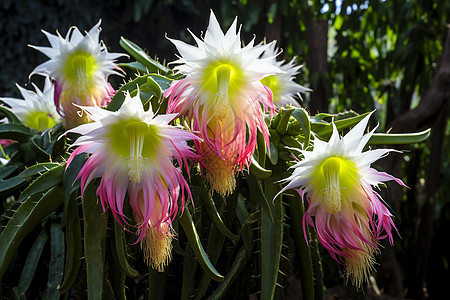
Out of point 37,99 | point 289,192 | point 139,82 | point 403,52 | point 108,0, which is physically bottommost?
point 289,192

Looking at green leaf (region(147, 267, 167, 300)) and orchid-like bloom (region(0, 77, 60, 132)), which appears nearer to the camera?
green leaf (region(147, 267, 167, 300))

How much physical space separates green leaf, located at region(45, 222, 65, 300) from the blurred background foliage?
839 millimetres

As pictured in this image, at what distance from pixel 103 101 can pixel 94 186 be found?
0.21 metres

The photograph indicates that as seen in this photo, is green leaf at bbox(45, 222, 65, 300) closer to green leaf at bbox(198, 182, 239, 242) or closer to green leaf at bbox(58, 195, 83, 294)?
green leaf at bbox(58, 195, 83, 294)

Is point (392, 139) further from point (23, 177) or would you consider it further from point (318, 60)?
point (318, 60)

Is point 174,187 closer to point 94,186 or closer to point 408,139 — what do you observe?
point 94,186

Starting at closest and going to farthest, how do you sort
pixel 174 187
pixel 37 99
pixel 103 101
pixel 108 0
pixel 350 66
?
pixel 174 187 < pixel 103 101 < pixel 37 99 < pixel 350 66 < pixel 108 0

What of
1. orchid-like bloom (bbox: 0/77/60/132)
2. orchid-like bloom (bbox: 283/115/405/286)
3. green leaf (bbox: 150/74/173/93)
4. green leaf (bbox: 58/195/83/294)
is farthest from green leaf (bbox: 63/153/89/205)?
orchid-like bloom (bbox: 0/77/60/132)

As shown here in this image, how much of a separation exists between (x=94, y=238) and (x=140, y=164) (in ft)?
0.35

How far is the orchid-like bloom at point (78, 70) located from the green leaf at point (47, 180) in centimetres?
12

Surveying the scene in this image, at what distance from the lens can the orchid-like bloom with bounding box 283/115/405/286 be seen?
49cm

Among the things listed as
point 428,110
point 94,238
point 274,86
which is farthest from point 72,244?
point 428,110

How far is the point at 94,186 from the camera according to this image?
1.72ft

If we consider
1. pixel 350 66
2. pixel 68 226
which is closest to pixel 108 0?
pixel 350 66
